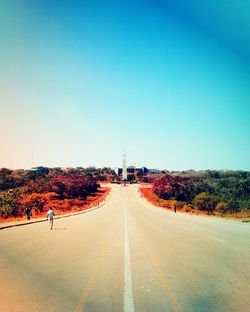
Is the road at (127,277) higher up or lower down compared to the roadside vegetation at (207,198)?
Result: higher up

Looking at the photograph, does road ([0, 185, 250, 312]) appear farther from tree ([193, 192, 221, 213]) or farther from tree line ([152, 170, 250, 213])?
tree ([193, 192, 221, 213])

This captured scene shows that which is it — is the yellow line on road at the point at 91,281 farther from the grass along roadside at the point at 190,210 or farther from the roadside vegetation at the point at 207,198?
the roadside vegetation at the point at 207,198

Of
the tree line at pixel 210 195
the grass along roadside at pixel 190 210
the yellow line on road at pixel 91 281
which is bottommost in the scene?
the grass along roadside at pixel 190 210

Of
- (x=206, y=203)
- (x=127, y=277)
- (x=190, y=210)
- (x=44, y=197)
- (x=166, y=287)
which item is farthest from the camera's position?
(x=44, y=197)

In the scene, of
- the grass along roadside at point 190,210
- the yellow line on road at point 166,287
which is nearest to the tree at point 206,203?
the grass along roadside at point 190,210

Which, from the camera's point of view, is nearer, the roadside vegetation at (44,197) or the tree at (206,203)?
the roadside vegetation at (44,197)

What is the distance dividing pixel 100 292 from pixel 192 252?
17.7ft

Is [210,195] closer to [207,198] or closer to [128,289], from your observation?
[207,198]

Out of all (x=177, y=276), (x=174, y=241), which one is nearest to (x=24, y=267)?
(x=177, y=276)

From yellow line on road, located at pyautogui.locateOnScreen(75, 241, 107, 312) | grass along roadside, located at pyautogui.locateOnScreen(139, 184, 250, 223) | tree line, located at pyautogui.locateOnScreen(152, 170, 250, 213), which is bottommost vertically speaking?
grass along roadside, located at pyautogui.locateOnScreen(139, 184, 250, 223)

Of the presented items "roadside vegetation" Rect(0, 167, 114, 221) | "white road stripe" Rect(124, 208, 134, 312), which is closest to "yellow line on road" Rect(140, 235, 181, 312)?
"white road stripe" Rect(124, 208, 134, 312)

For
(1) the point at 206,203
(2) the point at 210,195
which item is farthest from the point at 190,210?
(2) the point at 210,195

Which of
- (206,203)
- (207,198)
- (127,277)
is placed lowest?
(206,203)

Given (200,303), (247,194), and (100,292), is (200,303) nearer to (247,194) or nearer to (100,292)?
(100,292)
